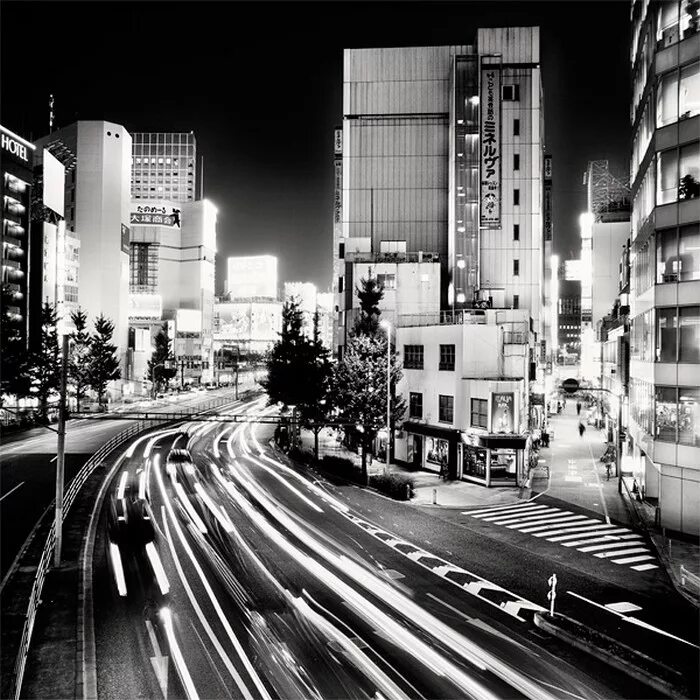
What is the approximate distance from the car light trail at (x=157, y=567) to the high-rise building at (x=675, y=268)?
791 inches

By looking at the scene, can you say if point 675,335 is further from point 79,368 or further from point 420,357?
point 79,368

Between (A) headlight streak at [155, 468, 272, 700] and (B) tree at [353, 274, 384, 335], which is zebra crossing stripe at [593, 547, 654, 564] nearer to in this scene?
(A) headlight streak at [155, 468, 272, 700]

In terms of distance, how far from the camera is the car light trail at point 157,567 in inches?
666

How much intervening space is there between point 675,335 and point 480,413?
1340 centimetres

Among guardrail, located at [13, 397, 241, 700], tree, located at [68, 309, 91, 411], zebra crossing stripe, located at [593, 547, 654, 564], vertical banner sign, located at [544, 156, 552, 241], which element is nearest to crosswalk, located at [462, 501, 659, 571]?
zebra crossing stripe, located at [593, 547, 654, 564]

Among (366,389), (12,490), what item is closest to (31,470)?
(12,490)

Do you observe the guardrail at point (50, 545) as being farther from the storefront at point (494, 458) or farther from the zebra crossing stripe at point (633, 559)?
the zebra crossing stripe at point (633, 559)

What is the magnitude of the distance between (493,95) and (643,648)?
62856mm

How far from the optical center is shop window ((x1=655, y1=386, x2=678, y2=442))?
928 inches

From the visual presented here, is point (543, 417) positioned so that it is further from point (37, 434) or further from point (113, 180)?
point (113, 180)

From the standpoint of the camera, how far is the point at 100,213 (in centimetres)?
11662

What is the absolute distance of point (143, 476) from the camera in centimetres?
3375

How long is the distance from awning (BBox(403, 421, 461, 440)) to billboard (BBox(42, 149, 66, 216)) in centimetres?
7823

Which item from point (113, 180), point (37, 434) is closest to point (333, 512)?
point (37, 434)
